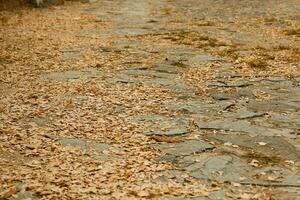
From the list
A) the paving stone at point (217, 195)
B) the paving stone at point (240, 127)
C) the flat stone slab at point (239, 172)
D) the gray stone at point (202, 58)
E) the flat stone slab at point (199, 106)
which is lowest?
the paving stone at point (217, 195)

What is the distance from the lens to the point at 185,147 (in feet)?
25.0

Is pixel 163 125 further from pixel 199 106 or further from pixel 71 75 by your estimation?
pixel 71 75

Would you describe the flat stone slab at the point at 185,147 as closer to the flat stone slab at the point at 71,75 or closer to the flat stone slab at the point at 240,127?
the flat stone slab at the point at 240,127

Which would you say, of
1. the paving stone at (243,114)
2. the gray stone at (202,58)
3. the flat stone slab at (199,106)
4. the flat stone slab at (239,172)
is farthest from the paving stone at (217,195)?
the gray stone at (202,58)

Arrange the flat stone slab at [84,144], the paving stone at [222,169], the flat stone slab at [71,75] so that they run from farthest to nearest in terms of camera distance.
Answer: the flat stone slab at [71,75] < the flat stone slab at [84,144] < the paving stone at [222,169]

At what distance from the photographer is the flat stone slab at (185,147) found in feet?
24.4

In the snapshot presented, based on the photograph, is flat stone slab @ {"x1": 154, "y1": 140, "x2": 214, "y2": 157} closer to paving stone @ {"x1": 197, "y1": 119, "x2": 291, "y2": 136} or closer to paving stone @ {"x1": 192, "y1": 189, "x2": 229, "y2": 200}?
paving stone @ {"x1": 197, "y1": 119, "x2": 291, "y2": 136}

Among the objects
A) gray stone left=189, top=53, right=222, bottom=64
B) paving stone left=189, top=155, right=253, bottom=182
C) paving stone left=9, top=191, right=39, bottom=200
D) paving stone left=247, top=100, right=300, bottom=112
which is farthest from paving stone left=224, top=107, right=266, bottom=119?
paving stone left=9, top=191, right=39, bottom=200

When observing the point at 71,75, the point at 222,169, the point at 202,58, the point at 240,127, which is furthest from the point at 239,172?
the point at 202,58

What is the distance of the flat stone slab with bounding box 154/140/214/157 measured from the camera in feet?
24.4

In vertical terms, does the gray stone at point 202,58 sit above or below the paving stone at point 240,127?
above

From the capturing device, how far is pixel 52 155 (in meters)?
7.32

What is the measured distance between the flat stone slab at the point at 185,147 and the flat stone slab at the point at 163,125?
17.5 inches

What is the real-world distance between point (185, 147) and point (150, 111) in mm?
1743
